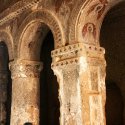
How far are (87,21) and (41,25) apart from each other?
5.01 ft

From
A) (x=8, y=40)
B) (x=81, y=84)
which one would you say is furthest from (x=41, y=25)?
(x=81, y=84)

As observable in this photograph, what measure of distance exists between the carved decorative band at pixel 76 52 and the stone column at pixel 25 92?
1.46 meters

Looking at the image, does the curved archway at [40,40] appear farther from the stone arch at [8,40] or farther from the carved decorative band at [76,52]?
the stone arch at [8,40]

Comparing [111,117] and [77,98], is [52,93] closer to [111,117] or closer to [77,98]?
[111,117]

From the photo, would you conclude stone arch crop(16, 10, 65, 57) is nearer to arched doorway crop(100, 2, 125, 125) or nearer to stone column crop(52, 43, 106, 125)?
stone column crop(52, 43, 106, 125)

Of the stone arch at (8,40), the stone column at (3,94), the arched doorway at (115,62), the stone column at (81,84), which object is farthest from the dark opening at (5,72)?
the stone column at (81,84)

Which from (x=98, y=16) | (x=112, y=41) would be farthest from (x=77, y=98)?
(x=112, y=41)

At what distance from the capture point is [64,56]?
535cm

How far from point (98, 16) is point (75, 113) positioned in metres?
1.86

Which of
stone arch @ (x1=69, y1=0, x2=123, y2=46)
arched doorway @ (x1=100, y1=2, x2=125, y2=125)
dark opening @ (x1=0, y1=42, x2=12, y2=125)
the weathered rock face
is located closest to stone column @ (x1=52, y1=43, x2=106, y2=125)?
the weathered rock face

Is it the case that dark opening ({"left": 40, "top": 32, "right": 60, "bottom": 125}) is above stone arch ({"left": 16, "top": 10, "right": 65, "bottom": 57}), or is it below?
below

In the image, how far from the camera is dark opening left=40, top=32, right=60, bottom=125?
27.7ft

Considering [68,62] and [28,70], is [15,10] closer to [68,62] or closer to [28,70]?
[28,70]

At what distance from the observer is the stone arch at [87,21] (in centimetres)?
520
